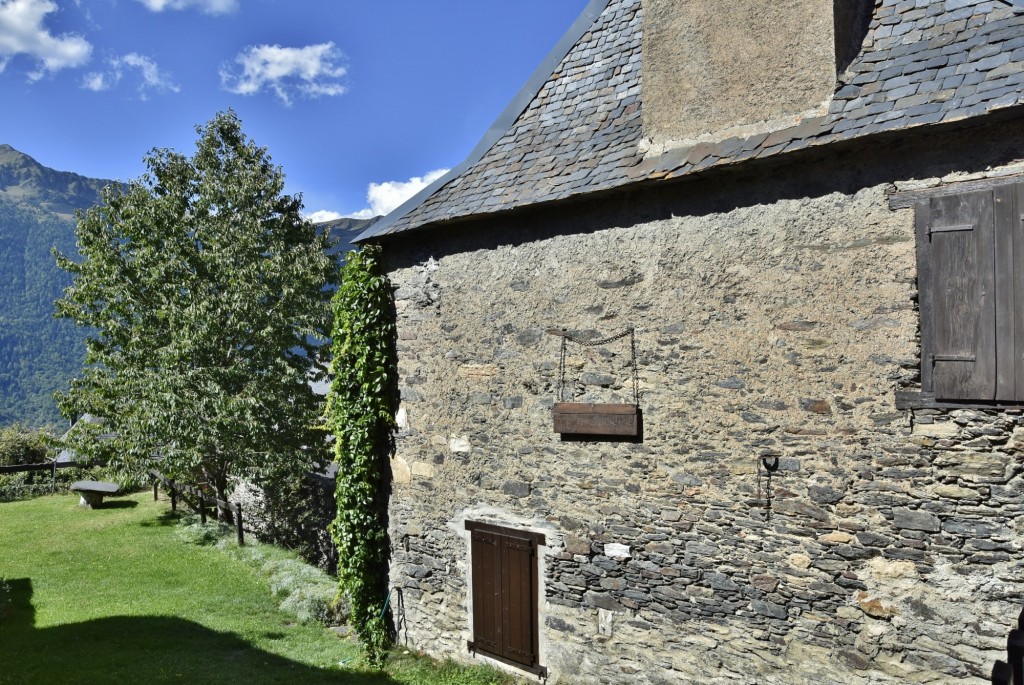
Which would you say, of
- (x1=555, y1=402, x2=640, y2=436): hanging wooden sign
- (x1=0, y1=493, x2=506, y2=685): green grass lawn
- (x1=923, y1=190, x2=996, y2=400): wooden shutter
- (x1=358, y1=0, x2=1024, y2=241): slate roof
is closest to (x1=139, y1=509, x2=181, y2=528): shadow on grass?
(x1=0, y1=493, x2=506, y2=685): green grass lawn

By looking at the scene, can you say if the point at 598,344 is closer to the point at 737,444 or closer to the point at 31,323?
the point at 737,444

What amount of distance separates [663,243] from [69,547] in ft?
44.1

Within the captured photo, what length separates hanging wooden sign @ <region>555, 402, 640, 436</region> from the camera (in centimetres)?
577

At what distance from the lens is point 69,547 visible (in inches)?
519

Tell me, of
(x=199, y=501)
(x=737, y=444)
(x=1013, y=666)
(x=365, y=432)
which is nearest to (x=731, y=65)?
(x=737, y=444)

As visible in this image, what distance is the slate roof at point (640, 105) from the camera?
14.9 feet

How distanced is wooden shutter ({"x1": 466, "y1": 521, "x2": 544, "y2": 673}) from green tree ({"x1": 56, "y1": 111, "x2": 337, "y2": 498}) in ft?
23.1

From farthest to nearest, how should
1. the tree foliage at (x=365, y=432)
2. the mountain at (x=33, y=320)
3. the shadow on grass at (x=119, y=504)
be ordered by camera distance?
the mountain at (x=33, y=320)
the shadow on grass at (x=119, y=504)
the tree foliage at (x=365, y=432)

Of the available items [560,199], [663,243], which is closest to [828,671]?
[663,243]

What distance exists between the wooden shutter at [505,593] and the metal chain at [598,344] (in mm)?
1529

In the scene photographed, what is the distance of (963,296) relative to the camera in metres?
4.41

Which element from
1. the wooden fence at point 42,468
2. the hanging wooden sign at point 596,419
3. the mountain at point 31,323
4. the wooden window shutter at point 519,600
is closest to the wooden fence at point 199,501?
the wooden fence at point 42,468

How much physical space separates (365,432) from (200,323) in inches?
268

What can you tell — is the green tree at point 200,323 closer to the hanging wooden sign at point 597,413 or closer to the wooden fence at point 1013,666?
the hanging wooden sign at point 597,413
